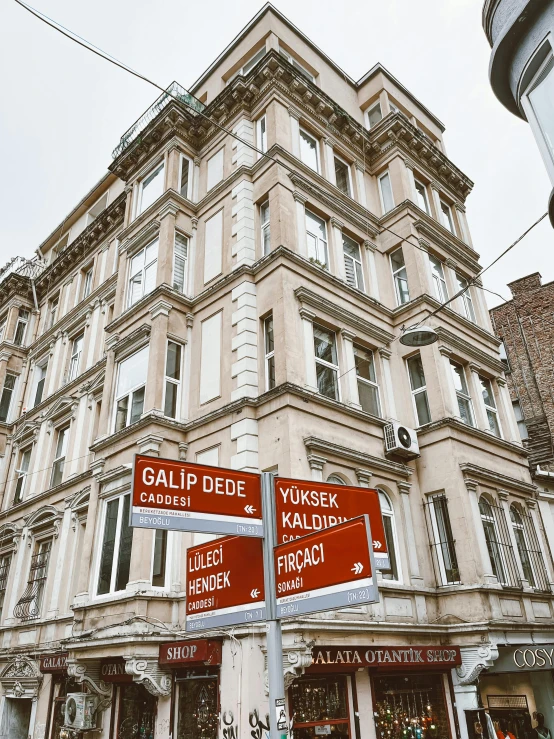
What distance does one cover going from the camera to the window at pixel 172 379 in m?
14.2

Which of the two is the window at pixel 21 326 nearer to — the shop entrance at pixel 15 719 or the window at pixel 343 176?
the shop entrance at pixel 15 719

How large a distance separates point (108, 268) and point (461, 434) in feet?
45.6

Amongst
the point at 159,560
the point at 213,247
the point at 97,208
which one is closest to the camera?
the point at 159,560

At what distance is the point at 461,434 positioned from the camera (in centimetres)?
1455

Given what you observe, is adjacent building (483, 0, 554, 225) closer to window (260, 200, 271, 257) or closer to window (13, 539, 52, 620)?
window (260, 200, 271, 257)

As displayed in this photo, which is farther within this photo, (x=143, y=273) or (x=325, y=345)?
(x=143, y=273)

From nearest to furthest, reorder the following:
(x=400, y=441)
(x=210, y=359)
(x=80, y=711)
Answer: (x=80, y=711), (x=400, y=441), (x=210, y=359)

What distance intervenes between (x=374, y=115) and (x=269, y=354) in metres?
12.5

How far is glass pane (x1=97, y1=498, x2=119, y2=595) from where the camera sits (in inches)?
516

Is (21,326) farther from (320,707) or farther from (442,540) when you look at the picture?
(320,707)

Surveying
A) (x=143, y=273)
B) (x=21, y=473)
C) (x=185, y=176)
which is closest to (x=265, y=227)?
(x=143, y=273)

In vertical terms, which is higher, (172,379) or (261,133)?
(261,133)

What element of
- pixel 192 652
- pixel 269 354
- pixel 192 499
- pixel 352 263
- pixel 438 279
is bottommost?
pixel 192 652

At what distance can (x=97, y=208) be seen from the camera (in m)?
24.5
